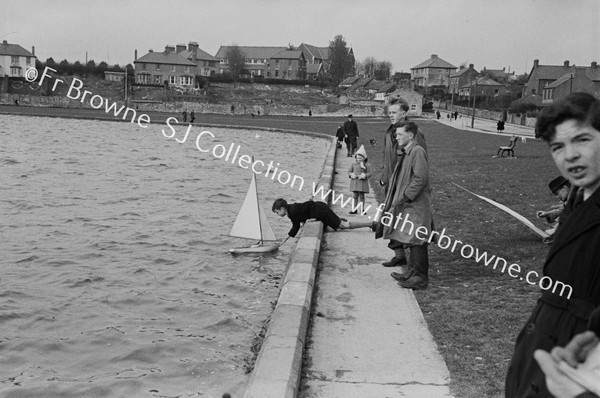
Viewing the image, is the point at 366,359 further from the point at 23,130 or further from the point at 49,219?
the point at 23,130

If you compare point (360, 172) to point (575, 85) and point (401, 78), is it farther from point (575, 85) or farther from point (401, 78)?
point (401, 78)

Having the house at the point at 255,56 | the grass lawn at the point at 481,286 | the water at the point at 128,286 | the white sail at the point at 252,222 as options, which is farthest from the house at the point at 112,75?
the white sail at the point at 252,222

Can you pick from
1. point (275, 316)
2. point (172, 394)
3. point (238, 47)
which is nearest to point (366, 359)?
point (275, 316)

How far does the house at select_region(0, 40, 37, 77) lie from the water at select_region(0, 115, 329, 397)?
11143 cm

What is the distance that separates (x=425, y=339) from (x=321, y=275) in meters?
2.63

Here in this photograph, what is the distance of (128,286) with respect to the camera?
9.98 metres

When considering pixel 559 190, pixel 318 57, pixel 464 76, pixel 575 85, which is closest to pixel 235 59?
pixel 318 57

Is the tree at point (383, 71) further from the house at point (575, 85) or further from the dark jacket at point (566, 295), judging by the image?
the dark jacket at point (566, 295)

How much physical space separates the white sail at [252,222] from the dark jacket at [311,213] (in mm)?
1218

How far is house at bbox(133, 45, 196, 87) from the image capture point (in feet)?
434

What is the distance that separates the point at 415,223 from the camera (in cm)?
769

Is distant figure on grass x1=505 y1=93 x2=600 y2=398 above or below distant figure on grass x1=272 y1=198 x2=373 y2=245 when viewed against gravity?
above

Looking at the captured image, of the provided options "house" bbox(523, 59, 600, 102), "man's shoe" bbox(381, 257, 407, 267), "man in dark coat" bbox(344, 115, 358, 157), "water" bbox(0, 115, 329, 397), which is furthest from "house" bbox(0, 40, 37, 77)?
"man's shoe" bbox(381, 257, 407, 267)

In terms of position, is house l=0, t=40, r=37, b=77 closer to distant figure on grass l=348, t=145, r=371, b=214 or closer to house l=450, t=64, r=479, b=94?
house l=450, t=64, r=479, b=94
